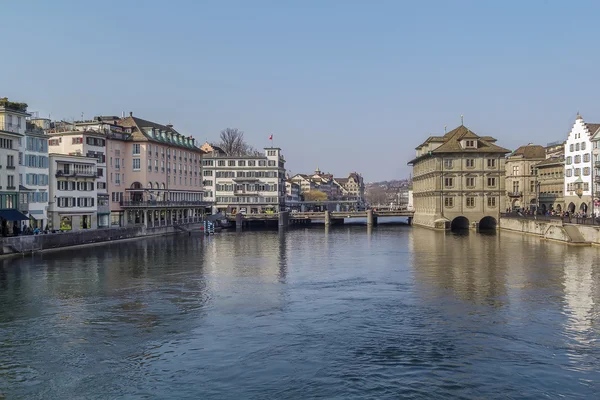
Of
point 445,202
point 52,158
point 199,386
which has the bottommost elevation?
point 199,386

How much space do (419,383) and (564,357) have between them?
7.06 meters

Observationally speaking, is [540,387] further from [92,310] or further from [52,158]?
[52,158]

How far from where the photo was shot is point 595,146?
3346 inches

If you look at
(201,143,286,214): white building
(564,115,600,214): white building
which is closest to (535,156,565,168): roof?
(564,115,600,214): white building

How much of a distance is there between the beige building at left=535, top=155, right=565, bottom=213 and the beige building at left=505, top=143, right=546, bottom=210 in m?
4.73

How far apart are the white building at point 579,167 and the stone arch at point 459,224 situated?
63.3 ft

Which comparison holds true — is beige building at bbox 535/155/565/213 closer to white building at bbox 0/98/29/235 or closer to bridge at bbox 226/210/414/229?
bridge at bbox 226/210/414/229

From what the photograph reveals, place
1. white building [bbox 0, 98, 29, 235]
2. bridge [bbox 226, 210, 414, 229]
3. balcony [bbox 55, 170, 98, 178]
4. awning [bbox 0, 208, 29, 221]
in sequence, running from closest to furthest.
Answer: awning [bbox 0, 208, 29, 221] → white building [bbox 0, 98, 29, 235] → balcony [bbox 55, 170, 98, 178] → bridge [bbox 226, 210, 414, 229]

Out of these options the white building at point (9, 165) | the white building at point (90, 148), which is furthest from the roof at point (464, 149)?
the white building at point (9, 165)

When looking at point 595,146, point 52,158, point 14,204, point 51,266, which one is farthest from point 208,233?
point 595,146

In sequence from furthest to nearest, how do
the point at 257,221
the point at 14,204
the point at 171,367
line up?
the point at 257,221
the point at 14,204
the point at 171,367

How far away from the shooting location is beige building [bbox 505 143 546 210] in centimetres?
12244

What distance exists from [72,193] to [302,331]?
62872 mm

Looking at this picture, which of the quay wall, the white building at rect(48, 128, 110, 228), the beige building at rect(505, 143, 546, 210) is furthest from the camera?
the beige building at rect(505, 143, 546, 210)
